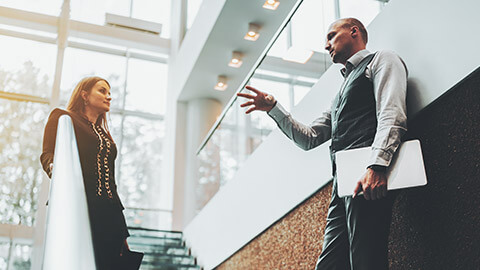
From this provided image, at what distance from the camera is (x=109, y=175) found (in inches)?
84.6

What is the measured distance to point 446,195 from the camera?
2275mm

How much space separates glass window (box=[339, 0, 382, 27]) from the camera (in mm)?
3164

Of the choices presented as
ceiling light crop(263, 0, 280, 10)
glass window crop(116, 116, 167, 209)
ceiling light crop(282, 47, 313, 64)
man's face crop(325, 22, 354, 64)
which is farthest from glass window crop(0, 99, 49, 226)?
glass window crop(116, 116, 167, 209)

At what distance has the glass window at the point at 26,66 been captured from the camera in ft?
8.05

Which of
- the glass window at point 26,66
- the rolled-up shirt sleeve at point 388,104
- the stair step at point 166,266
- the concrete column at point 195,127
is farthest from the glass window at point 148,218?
the rolled-up shirt sleeve at point 388,104

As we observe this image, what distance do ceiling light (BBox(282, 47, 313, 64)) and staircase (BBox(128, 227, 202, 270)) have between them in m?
3.20

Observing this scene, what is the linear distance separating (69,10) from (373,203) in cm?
208

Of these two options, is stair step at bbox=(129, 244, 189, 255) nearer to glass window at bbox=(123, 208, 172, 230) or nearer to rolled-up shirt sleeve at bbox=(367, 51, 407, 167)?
glass window at bbox=(123, 208, 172, 230)

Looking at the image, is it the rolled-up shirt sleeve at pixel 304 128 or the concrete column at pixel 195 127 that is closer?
the rolled-up shirt sleeve at pixel 304 128

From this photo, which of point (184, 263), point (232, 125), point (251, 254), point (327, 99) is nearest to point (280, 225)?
point (251, 254)

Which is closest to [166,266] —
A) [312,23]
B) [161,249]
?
[161,249]

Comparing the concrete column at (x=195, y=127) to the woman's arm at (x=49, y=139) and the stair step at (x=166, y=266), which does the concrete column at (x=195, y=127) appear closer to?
the stair step at (x=166, y=266)

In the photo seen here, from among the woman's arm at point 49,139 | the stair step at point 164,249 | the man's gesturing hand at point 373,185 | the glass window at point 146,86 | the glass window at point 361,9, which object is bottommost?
the man's gesturing hand at point 373,185

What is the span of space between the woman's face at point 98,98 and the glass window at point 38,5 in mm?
589
